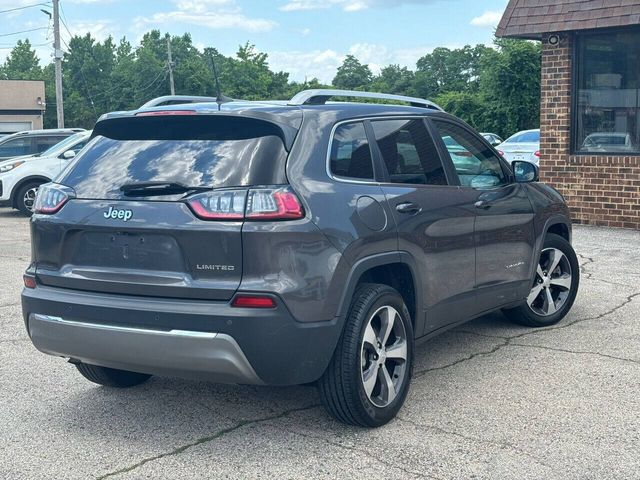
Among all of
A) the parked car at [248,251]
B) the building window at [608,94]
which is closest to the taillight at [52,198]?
the parked car at [248,251]

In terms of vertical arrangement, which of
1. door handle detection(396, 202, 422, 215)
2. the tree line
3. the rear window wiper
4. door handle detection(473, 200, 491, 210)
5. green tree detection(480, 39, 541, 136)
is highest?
the tree line

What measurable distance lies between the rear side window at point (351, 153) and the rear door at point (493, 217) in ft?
2.81

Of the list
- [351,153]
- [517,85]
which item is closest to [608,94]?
[351,153]

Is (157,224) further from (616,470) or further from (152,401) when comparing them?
(616,470)

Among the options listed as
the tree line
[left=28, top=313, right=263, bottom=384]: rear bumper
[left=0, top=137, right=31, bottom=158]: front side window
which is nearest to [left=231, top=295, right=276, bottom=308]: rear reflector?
[left=28, top=313, right=263, bottom=384]: rear bumper

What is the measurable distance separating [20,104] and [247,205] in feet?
216

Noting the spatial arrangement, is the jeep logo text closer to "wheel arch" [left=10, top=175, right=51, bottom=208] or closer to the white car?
the white car

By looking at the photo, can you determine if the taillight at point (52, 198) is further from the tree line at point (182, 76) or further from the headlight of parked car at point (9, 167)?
the tree line at point (182, 76)

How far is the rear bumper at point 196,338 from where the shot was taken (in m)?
4.23

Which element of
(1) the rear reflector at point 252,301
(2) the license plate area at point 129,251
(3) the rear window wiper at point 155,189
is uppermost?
(3) the rear window wiper at point 155,189

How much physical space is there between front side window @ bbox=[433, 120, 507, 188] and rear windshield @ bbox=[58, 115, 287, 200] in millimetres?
1685

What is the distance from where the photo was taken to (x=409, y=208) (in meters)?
5.15

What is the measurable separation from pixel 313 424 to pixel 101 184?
1690 millimetres

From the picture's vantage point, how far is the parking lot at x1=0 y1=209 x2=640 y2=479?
14.0 feet
